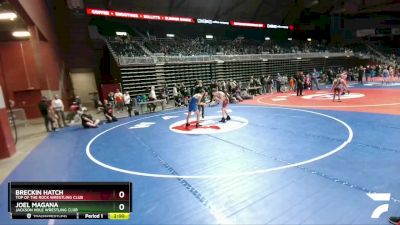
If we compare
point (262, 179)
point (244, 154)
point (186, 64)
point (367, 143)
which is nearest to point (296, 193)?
point (262, 179)

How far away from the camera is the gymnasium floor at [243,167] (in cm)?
445

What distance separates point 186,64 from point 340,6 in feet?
116

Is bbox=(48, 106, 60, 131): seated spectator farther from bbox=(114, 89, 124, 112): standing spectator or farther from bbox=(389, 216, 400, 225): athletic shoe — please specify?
bbox=(389, 216, 400, 225): athletic shoe

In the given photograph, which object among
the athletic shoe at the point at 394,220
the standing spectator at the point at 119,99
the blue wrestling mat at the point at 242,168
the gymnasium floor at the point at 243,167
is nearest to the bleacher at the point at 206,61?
the standing spectator at the point at 119,99

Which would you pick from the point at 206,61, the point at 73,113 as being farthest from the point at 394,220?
the point at 206,61

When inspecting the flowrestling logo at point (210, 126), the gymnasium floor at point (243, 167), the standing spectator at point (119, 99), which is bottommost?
the gymnasium floor at point (243, 167)

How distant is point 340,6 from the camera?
46250 millimetres
